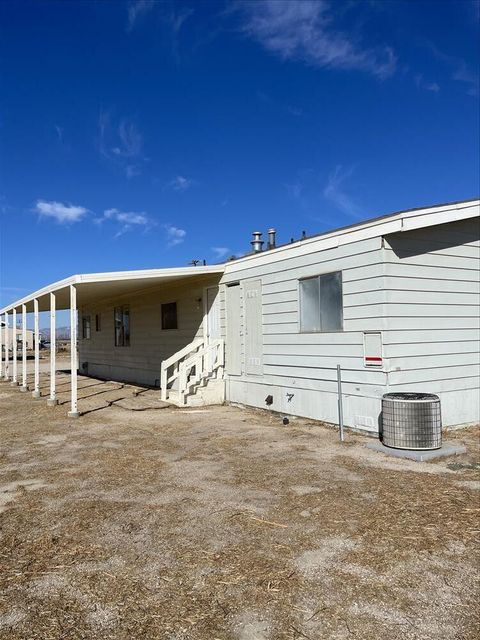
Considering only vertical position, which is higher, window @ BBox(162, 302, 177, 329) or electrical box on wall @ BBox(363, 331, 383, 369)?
window @ BBox(162, 302, 177, 329)

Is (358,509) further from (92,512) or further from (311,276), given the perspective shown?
(311,276)

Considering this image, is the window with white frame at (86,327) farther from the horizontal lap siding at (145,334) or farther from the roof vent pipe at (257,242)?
the roof vent pipe at (257,242)

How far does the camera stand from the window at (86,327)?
18922 mm

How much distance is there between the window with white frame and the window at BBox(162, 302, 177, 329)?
23.4 feet

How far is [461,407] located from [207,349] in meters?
5.12

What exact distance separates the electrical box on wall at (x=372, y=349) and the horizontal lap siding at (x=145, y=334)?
4796mm

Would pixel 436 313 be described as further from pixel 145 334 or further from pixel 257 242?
pixel 145 334

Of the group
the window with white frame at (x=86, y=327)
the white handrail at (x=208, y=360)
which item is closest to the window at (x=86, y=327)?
the window with white frame at (x=86, y=327)

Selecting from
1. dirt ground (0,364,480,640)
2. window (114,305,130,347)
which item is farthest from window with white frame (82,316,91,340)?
dirt ground (0,364,480,640)

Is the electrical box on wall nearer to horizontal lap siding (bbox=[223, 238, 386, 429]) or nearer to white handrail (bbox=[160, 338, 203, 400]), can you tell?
horizontal lap siding (bbox=[223, 238, 386, 429])

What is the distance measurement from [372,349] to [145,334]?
8.64 meters

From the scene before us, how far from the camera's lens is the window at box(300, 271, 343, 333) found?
7.38 meters

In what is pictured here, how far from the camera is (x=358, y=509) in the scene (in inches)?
154

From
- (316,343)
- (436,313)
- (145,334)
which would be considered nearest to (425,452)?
(436,313)
